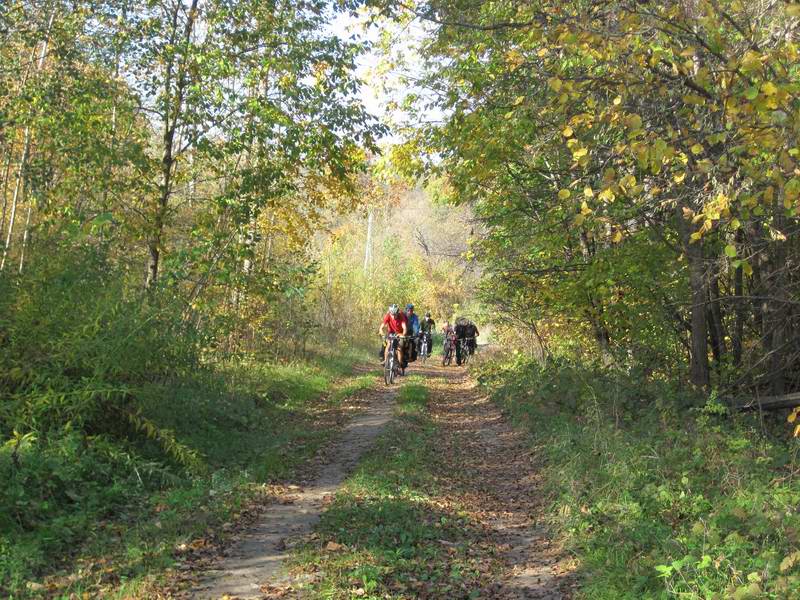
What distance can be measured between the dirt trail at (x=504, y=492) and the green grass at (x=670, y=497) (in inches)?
9.2

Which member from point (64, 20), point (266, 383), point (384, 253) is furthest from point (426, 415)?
point (384, 253)

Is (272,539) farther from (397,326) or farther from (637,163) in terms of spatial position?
(397,326)

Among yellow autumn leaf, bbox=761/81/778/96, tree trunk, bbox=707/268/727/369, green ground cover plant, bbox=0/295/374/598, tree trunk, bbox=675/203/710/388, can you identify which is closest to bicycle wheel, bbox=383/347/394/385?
green ground cover plant, bbox=0/295/374/598

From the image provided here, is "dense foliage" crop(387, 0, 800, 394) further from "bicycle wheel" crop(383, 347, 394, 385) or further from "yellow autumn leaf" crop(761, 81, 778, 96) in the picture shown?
"bicycle wheel" crop(383, 347, 394, 385)

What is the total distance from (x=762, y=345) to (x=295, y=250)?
436 inches

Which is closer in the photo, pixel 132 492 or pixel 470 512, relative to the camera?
pixel 132 492

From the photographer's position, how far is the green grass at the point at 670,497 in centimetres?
504

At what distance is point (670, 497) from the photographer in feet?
21.8

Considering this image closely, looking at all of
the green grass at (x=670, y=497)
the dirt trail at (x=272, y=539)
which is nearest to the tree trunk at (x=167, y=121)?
the dirt trail at (x=272, y=539)

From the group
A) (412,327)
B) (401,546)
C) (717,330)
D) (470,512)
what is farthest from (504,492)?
(412,327)

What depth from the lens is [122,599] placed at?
15.8ft

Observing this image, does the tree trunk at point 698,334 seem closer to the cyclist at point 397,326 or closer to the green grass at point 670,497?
the green grass at point 670,497

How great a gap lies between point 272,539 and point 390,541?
103 cm

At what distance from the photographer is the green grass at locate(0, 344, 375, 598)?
5.23 metres
